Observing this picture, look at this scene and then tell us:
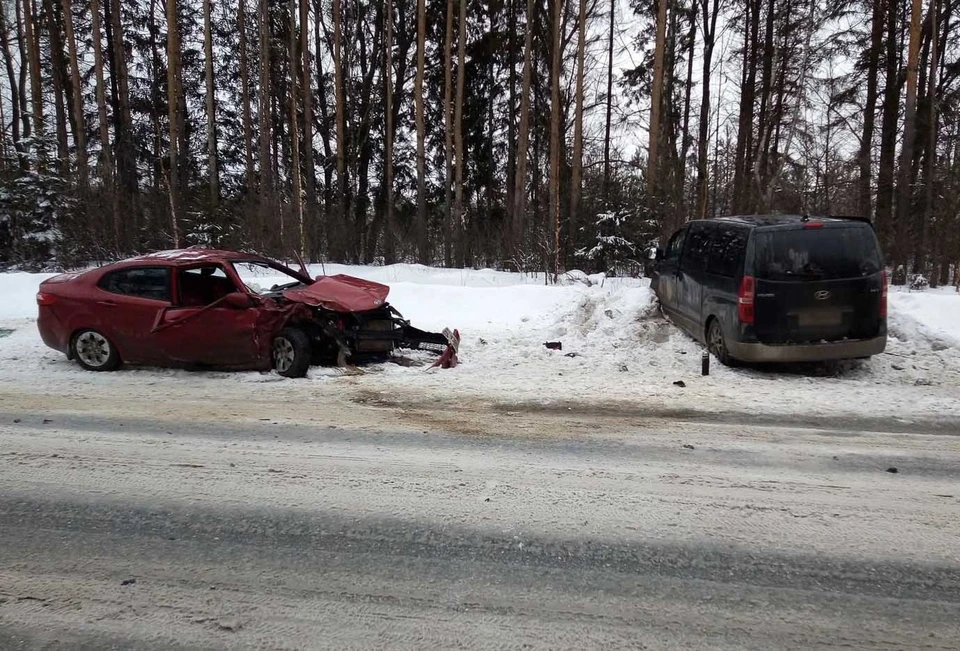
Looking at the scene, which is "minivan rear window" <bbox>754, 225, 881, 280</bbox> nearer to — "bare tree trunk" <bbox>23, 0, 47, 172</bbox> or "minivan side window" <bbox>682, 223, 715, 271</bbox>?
"minivan side window" <bbox>682, 223, 715, 271</bbox>

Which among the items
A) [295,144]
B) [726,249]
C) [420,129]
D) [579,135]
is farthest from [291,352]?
[295,144]

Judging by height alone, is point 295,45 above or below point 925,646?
above

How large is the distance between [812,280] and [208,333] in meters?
7.30

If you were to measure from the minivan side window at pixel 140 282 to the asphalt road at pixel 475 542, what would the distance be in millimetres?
2788

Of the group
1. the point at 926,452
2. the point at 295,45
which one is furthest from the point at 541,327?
the point at 295,45

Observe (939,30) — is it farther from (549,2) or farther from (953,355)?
(953,355)

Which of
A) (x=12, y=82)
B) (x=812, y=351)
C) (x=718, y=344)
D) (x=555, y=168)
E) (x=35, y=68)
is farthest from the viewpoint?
(x=12, y=82)

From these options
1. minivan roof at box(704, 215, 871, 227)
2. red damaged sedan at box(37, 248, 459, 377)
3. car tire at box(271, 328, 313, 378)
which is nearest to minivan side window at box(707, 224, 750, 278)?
minivan roof at box(704, 215, 871, 227)

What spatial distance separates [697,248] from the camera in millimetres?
9406

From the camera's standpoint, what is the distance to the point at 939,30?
2205 centimetres

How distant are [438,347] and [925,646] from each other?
23.7 feet

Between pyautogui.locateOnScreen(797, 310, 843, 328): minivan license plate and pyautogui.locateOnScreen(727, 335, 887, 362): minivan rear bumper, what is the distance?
254 mm

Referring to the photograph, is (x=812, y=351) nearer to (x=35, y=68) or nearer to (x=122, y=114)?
(x=122, y=114)

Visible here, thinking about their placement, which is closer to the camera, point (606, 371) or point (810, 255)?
point (810, 255)
